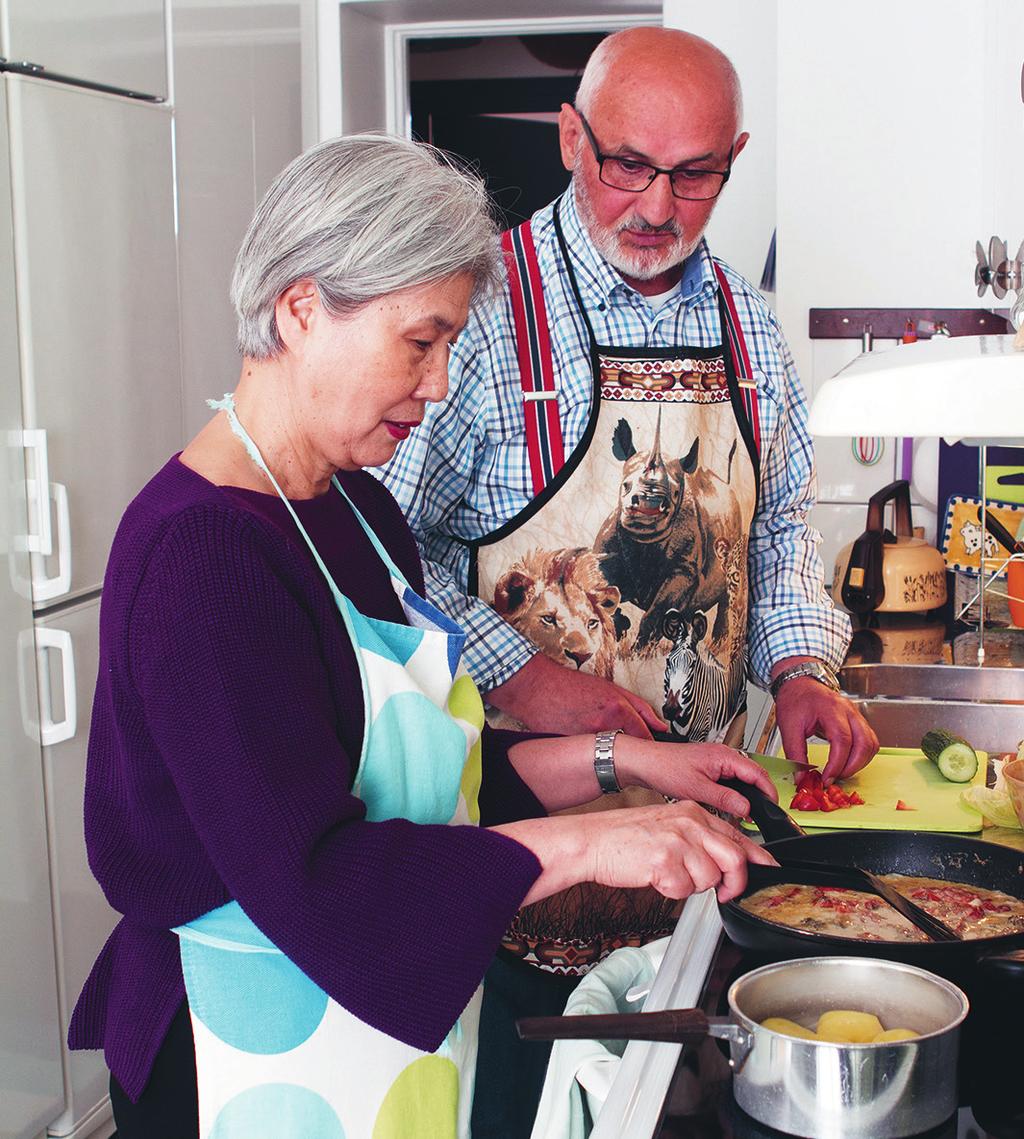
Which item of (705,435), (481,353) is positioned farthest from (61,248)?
(705,435)

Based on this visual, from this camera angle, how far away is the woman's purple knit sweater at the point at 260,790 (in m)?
0.99

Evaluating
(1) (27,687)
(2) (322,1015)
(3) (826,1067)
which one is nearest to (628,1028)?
(3) (826,1067)

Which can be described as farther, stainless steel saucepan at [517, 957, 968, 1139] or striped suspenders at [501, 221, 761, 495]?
striped suspenders at [501, 221, 761, 495]

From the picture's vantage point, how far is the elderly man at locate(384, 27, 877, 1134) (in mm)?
1838

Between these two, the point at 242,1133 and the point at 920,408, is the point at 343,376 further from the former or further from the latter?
the point at 242,1133

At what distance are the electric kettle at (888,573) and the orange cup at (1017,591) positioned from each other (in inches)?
5.9

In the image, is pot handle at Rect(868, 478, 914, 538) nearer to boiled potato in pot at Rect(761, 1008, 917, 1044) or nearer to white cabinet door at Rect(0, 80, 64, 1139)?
white cabinet door at Rect(0, 80, 64, 1139)

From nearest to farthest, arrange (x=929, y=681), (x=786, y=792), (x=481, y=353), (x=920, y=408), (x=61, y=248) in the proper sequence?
(x=920, y=408)
(x=786, y=792)
(x=481, y=353)
(x=929, y=681)
(x=61, y=248)

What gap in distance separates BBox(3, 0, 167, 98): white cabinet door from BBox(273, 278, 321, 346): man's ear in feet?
4.79

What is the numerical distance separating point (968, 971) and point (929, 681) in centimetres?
134

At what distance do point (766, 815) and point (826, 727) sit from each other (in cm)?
37

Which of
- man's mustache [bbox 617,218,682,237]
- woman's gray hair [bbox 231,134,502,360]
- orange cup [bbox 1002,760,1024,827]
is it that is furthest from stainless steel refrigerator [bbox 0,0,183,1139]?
orange cup [bbox 1002,760,1024,827]

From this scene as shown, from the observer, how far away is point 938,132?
2885mm

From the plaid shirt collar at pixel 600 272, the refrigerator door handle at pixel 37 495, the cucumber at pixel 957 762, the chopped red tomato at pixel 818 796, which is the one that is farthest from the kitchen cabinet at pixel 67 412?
the cucumber at pixel 957 762
